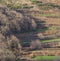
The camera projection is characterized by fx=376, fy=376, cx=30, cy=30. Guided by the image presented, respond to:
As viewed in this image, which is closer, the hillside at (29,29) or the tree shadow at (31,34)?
the hillside at (29,29)

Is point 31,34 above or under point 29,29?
under

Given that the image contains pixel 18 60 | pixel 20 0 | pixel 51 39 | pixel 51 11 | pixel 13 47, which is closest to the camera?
pixel 18 60

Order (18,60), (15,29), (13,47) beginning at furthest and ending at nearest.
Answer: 1. (15,29)
2. (13,47)
3. (18,60)

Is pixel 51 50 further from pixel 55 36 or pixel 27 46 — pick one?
pixel 55 36

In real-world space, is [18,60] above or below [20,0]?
below

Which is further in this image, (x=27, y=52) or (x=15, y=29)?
(x=15, y=29)

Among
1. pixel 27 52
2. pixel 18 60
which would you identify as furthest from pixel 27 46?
pixel 18 60

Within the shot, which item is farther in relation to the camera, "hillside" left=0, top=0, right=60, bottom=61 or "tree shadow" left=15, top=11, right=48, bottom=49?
"tree shadow" left=15, top=11, right=48, bottom=49

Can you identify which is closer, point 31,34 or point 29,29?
point 31,34
